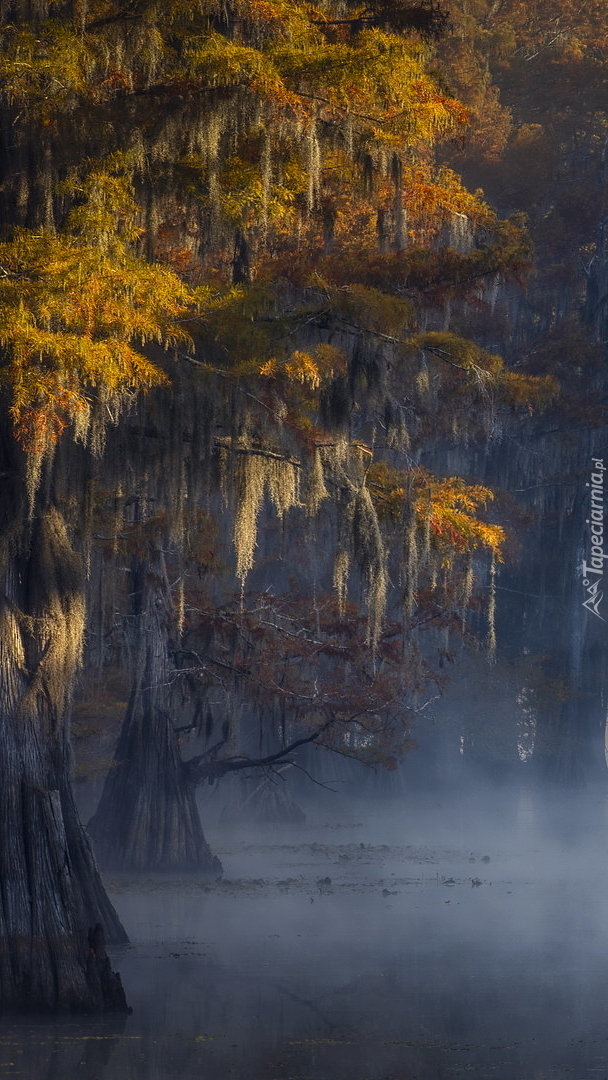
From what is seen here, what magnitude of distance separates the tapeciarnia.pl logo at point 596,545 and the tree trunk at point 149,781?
1237 cm

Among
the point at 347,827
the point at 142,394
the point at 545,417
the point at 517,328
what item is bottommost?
the point at 347,827

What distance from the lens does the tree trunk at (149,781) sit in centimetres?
1761

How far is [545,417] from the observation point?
27.6 m

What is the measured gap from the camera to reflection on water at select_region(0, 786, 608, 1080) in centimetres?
875

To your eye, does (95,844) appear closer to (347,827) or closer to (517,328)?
(347,827)

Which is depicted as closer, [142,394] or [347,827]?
[142,394]

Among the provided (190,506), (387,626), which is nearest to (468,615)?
(387,626)

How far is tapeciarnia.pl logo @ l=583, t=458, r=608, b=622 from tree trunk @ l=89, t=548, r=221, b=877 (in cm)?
1237

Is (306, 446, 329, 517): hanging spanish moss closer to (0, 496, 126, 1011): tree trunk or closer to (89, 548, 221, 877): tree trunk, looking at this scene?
(0, 496, 126, 1011): tree trunk

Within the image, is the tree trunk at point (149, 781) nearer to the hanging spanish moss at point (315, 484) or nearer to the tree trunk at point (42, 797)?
the tree trunk at point (42, 797)

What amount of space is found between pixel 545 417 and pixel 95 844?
13.8 m

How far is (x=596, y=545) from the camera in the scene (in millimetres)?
28453

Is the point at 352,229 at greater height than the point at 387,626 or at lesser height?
greater

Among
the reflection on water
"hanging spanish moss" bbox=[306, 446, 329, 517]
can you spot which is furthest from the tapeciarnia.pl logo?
"hanging spanish moss" bbox=[306, 446, 329, 517]
